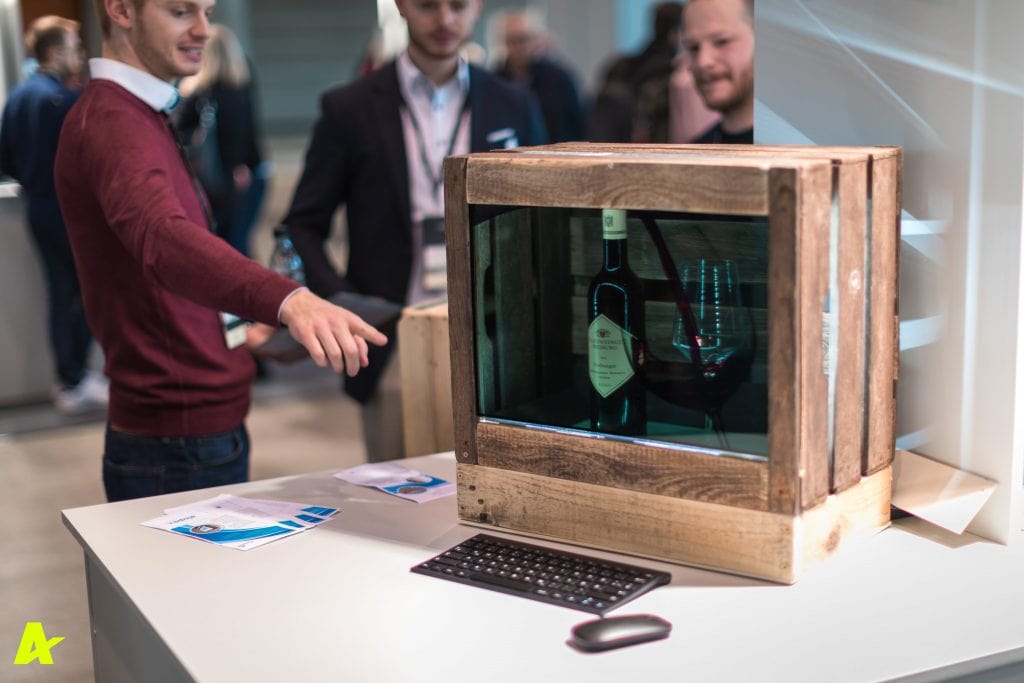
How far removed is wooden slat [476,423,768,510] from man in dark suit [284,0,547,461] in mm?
1316

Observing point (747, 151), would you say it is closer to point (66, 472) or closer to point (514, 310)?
point (514, 310)

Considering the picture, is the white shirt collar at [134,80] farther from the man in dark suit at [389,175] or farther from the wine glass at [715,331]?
the wine glass at [715,331]

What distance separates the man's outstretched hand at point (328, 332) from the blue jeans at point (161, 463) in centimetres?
70

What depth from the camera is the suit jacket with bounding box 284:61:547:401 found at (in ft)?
9.62

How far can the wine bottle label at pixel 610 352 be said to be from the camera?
1.52 meters

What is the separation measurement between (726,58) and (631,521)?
5.08 feet

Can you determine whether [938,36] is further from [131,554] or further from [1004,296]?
[131,554]

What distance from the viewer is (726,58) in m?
2.74

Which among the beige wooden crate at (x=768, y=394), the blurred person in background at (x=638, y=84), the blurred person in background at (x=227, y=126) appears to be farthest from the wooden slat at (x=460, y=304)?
the blurred person in background at (x=227, y=126)

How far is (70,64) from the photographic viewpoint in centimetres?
487

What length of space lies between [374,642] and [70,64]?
4178 mm

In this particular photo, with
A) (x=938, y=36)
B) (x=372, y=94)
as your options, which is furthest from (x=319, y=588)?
(x=372, y=94)

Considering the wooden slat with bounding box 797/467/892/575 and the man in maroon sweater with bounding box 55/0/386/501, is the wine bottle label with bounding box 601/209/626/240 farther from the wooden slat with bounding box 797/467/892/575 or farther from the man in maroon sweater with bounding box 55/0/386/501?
the man in maroon sweater with bounding box 55/0/386/501

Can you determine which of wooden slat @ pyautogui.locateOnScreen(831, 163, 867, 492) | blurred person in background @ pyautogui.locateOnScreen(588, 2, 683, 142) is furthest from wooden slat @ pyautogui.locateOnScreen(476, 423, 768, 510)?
blurred person in background @ pyautogui.locateOnScreen(588, 2, 683, 142)
